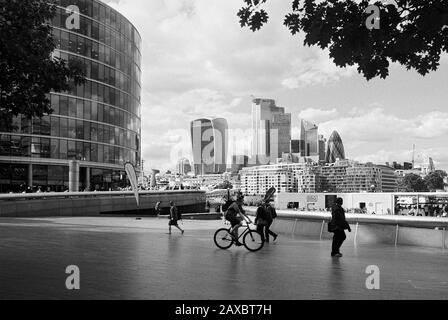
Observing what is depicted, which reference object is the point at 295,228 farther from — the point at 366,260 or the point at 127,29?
the point at 127,29

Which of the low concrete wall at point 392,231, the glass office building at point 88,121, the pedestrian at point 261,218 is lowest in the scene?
the low concrete wall at point 392,231

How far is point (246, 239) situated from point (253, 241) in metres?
0.26

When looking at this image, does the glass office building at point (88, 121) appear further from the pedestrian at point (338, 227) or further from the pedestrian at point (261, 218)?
the pedestrian at point (338, 227)

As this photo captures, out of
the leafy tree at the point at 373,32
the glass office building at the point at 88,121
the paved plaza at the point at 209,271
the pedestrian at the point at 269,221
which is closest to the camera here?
the leafy tree at the point at 373,32

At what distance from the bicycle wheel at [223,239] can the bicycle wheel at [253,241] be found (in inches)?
19.4

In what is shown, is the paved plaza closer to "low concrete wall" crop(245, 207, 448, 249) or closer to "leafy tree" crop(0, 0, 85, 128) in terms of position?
"low concrete wall" crop(245, 207, 448, 249)

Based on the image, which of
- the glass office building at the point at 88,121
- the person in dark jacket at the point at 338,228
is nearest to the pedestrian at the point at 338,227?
the person in dark jacket at the point at 338,228

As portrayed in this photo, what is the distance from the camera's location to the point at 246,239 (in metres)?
14.7

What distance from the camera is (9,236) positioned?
1733 cm

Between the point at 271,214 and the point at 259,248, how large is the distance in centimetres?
392

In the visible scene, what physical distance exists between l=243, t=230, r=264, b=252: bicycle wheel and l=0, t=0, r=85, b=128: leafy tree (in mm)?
6702

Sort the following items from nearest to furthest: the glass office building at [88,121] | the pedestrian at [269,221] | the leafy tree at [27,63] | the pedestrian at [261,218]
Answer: the leafy tree at [27,63] → the pedestrian at [261,218] → the pedestrian at [269,221] → the glass office building at [88,121]

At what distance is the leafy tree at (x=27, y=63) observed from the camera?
34.2 feet

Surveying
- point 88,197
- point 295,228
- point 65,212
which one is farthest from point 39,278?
point 88,197
